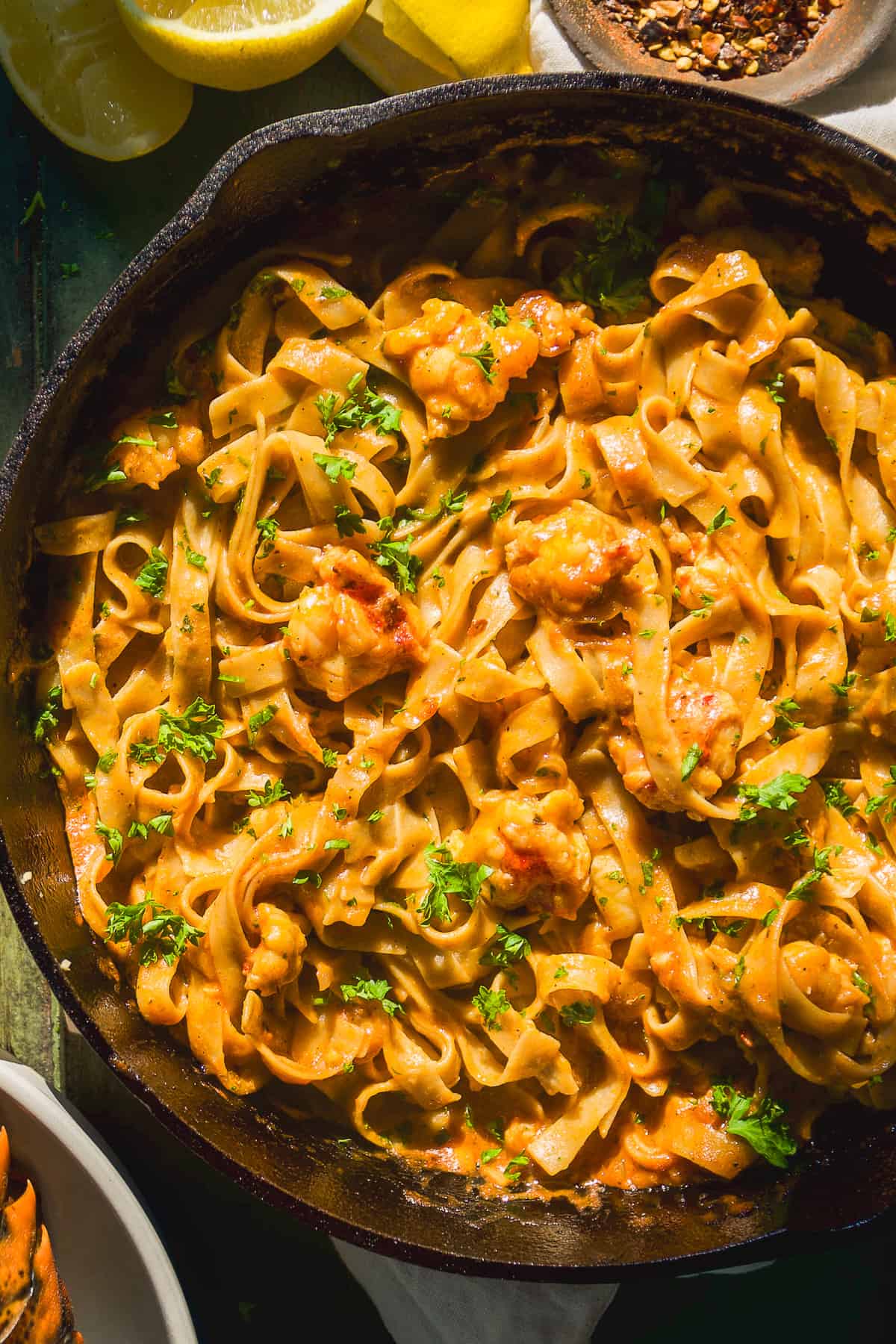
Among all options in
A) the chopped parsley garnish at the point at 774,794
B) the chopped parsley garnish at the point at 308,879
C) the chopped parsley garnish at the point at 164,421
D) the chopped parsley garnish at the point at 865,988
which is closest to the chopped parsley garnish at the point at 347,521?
the chopped parsley garnish at the point at 164,421

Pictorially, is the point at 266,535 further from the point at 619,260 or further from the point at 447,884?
the point at 619,260

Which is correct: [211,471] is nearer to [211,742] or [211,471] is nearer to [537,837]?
[211,742]

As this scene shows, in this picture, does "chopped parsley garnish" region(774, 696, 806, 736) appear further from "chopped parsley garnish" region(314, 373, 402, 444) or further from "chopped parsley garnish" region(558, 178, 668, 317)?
"chopped parsley garnish" region(314, 373, 402, 444)

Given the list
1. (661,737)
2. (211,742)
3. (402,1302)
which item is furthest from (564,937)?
(402,1302)

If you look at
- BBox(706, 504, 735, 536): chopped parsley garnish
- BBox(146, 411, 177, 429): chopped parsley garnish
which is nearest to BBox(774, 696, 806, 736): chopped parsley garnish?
BBox(706, 504, 735, 536): chopped parsley garnish

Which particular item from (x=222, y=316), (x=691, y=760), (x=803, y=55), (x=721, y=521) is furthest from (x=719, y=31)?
(x=691, y=760)

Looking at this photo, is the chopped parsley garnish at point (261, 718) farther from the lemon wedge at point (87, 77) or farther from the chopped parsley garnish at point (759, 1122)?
the lemon wedge at point (87, 77)

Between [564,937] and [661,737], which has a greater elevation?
[661,737]
